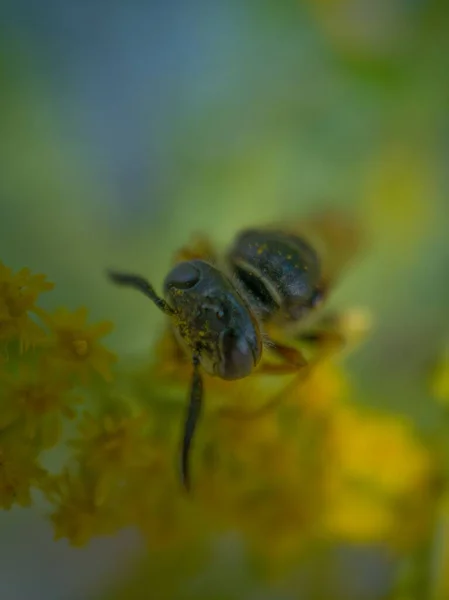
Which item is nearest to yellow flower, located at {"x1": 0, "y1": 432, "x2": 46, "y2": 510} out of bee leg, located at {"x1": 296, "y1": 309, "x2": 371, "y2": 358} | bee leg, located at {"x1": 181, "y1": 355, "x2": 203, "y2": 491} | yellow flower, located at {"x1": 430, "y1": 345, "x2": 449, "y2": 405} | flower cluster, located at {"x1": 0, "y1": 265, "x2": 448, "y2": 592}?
flower cluster, located at {"x1": 0, "y1": 265, "x2": 448, "y2": 592}

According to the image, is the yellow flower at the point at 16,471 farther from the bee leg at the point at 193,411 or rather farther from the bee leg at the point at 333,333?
the bee leg at the point at 333,333

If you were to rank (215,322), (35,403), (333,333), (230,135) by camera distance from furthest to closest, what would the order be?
(230,135)
(333,333)
(35,403)
(215,322)

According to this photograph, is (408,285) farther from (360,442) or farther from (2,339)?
(2,339)

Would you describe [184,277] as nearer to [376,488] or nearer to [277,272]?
[277,272]

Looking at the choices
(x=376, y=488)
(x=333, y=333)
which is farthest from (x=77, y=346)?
(x=376, y=488)

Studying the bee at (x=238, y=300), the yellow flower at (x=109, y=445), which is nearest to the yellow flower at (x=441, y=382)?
the bee at (x=238, y=300)

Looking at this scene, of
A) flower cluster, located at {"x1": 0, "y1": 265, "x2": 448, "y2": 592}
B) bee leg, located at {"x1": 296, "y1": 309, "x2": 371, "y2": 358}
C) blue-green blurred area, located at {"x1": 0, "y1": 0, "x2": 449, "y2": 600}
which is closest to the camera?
flower cluster, located at {"x1": 0, "y1": 265, "x2": 448, "y2": 592}

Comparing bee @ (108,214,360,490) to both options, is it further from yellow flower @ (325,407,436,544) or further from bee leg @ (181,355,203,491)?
yellow flower @ (325,407,436,544)
